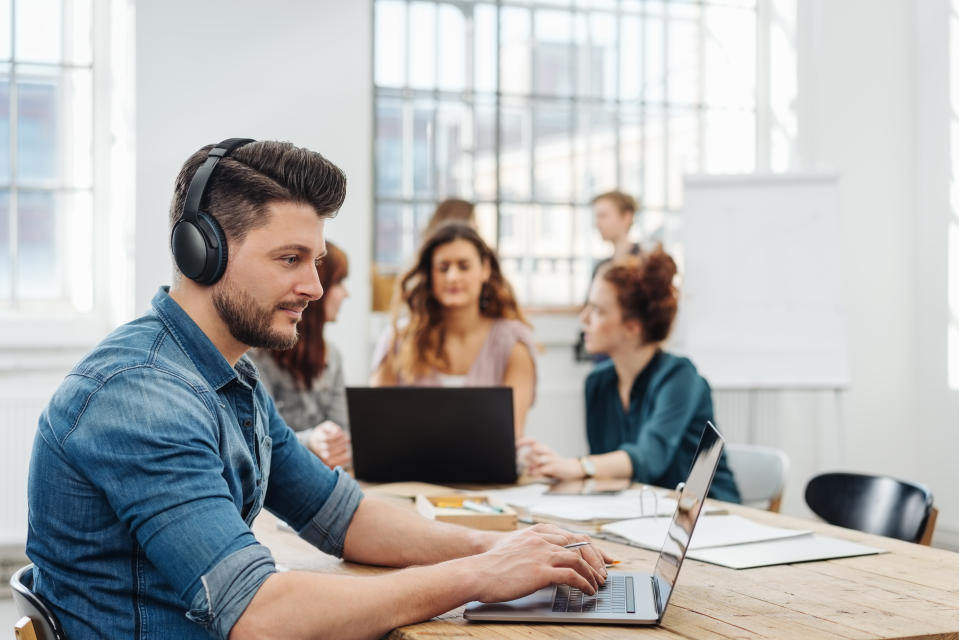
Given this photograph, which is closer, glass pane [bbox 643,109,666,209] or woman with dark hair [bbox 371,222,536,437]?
woman with dark hair [bbox 371,222,536,437]

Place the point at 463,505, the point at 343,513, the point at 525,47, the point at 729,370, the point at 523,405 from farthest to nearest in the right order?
the point at 525,47 → the point at 729,370 → the point at 523,405 → the point at 463,505 → the point at 343,513

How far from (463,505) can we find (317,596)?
84 cm

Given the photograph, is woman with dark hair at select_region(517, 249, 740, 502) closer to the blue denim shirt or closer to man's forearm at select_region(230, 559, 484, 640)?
man's forearm at select_region(230, 559, 484, 640)

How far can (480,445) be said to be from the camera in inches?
97.7

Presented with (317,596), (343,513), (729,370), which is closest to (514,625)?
(317,596)

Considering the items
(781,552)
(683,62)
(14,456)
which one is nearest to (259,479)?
(781,552)

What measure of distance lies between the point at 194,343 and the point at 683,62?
4.79 meters

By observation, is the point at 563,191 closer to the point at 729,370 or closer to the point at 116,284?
the point at 729,370

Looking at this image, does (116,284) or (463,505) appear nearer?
(463,505)

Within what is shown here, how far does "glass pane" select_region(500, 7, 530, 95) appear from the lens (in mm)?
5355

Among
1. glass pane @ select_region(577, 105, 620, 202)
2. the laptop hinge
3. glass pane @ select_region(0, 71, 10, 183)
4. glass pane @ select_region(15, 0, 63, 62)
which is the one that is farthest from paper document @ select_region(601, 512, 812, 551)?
glass pane @ select_region(15, 0, 63, 62)

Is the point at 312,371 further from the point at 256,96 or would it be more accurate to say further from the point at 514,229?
the point at 514,229

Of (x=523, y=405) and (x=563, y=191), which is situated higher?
(x=563, y=191)

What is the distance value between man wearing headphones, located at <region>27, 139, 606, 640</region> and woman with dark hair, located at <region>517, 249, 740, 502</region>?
112 centimetres
